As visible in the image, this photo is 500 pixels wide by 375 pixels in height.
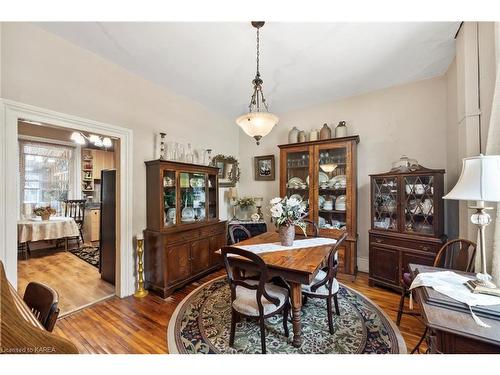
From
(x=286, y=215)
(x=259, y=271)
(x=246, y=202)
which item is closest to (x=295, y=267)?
(x=259, y=271)

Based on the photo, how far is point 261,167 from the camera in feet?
14.3

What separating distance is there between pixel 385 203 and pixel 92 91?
3.84 meters

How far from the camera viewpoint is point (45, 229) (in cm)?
406

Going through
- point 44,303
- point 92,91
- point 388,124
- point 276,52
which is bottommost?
point 44,303

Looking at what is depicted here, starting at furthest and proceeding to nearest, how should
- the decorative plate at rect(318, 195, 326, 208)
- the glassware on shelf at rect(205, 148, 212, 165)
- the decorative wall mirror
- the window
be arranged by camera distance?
the window, the decorative wall mirror, the glassware on shelf at rect(205, 148, 212, 165), the decorative plate at rect(318, 195, 326, 208)

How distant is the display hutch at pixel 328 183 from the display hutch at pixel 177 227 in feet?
4.69

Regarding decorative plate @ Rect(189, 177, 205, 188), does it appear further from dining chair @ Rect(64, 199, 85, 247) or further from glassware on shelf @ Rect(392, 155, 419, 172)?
dining chair @ Rect(64, 199, 85, 247)

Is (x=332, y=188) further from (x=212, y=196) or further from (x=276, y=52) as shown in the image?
(x=276, y=52)

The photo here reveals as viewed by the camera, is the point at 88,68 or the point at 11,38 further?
the point at 88,68

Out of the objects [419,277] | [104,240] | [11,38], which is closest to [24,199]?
[104,240]

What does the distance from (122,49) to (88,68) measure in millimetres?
437

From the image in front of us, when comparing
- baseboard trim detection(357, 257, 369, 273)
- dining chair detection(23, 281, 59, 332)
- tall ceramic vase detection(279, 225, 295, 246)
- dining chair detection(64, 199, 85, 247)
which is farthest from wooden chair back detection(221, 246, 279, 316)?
dining chair detection(64, 199, 85, 247)

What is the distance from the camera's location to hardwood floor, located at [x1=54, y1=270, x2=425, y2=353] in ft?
5.83
